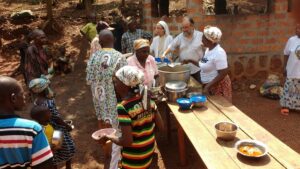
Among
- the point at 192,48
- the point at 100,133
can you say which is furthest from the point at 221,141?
the point at 192,48

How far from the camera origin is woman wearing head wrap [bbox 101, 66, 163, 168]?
9.81 ft

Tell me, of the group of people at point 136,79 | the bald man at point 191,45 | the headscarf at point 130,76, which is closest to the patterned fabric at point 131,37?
the group of people at point 136,79

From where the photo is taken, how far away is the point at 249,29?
773 cm

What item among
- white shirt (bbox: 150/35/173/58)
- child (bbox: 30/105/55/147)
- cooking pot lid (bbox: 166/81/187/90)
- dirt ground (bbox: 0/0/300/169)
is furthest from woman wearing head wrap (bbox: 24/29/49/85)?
white shirt (bbox: 150/35/173/58)

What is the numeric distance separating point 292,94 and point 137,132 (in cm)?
439

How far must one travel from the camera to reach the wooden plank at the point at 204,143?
2.91 meters

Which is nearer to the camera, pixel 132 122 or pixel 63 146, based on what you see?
pixel 132 122

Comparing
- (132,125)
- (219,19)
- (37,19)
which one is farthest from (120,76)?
(37,19)

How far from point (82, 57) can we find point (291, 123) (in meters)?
6.69

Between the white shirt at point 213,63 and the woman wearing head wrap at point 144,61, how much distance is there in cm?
69

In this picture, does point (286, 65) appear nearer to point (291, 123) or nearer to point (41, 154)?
point (291, 123)

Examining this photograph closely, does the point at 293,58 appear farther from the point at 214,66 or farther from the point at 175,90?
the point at 175,90

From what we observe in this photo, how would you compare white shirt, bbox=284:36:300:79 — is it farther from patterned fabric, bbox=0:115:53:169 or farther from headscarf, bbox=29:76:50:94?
patterned fabric, bbox=0:115:53:169

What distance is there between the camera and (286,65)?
6.34m
